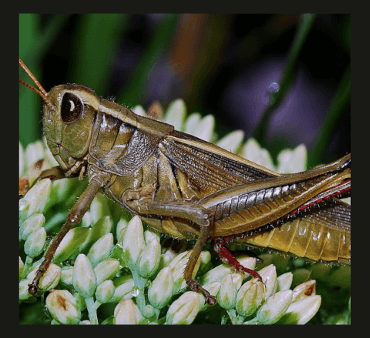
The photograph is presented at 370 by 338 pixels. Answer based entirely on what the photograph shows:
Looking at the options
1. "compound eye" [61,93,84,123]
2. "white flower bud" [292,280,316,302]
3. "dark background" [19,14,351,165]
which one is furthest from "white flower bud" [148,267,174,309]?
"dark background" [19,14,351,165]

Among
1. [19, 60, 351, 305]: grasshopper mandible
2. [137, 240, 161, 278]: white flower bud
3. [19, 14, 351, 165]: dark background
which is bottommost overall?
[137, 240, 161, 278]: white flower bud

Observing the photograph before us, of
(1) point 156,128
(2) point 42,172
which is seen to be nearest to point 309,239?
(1) point 156,128

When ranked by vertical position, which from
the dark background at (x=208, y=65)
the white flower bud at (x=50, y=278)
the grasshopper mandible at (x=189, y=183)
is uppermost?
Answer: the dark background at (x=208, y=65)

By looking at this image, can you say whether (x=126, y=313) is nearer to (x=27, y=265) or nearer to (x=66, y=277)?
(x=66, y=277)

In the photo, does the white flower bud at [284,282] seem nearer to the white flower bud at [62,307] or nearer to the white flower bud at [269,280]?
the white flower bud at [269,280]

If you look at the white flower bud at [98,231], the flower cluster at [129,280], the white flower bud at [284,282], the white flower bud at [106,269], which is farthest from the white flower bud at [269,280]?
the white flower bud at [98,231]

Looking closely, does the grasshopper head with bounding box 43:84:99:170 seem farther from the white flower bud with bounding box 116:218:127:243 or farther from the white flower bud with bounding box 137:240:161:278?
the white flower bud with bounding box 137:240:161:278

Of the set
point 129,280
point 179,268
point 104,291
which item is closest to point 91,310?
point 104,291
